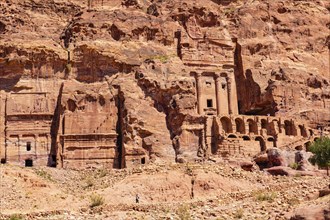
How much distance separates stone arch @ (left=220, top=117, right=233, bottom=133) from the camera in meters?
68.2

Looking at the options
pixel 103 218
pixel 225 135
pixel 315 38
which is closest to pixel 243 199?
pixel 103 218

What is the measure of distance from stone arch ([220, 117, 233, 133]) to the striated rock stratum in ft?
0.33

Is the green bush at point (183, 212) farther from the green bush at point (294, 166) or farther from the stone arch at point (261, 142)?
the stone arch at point (261, 142)

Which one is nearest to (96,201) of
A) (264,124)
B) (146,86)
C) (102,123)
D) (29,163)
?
(102,123)

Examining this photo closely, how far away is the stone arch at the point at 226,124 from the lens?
68.2 meters

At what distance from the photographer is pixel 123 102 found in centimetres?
6738

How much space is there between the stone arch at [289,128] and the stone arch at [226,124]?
6.43 m

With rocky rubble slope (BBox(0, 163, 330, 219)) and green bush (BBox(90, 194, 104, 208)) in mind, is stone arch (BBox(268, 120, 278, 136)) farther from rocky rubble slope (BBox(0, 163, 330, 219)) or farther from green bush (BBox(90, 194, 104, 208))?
green bush (BBox(90, 194, 104, 208))

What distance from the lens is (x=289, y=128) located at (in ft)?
233

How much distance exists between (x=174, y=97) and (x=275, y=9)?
76.7 ft

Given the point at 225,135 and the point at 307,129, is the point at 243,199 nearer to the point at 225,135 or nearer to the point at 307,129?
the point at 225,135

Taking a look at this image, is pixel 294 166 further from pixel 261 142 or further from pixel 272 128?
pixel 272 128

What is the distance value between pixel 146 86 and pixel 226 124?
29.3ft

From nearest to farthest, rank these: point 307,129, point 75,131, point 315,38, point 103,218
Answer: point 103,218
point 75,131
point 307,129
point 315,38
